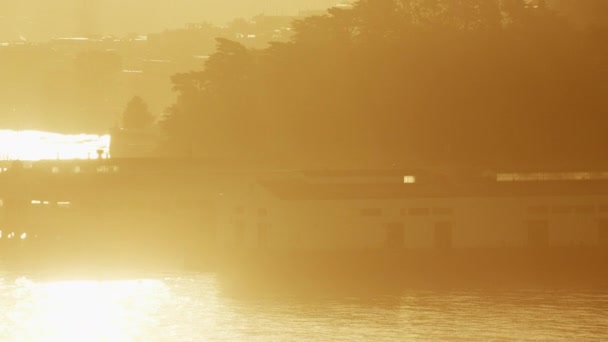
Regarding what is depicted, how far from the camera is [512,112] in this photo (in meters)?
83.7

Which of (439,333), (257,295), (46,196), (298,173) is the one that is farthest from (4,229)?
(439,333)

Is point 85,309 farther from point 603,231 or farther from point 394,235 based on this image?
point 603,231

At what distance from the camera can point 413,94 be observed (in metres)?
85.2

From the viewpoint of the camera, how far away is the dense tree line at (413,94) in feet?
272

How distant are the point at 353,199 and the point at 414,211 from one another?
90.1 inches

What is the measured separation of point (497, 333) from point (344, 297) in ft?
25.4

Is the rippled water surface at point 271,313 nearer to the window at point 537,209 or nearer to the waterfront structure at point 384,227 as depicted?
the waterfront structure at point 384,227

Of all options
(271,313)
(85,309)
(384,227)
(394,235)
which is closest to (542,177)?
(394,235)

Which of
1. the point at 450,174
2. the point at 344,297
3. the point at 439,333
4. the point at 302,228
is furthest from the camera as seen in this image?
the point at 450,174

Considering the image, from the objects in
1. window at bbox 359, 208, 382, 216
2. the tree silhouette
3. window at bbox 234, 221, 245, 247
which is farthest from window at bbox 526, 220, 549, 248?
the tree silhouette

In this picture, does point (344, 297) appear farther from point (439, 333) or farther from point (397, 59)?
point (397, 59)

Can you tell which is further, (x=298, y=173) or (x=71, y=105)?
(x=71, y=105)

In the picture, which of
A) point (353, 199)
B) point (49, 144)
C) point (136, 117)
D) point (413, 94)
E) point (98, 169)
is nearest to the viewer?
point (353, 199)

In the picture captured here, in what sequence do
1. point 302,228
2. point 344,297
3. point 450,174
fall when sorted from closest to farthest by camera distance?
point 344,297
point 302,228
point 450,174
